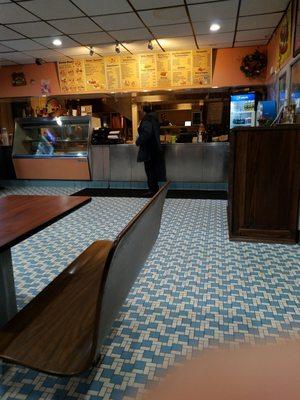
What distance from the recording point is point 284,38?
429cm

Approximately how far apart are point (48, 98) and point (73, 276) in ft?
21.4

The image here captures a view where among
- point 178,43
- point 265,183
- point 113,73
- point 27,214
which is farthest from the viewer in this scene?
point 113,73

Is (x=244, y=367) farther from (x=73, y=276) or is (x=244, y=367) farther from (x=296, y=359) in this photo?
(x=73, y=276)

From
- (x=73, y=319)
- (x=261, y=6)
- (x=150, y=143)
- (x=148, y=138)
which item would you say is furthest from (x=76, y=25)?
(x=73, y=319)

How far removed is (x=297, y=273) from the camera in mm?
2426

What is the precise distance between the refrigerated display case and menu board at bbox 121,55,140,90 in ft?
4.14

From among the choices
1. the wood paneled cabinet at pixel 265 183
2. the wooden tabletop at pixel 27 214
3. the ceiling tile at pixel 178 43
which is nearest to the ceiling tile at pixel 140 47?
the ceiling tile at pixel 178 43

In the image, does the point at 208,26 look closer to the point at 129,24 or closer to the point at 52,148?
the point at 129,24

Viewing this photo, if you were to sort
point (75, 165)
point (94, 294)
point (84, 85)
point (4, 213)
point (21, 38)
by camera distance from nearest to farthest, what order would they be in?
point (94, 294) < point (4, 213) < point (21, 38) < point (75, 165) < point (84, 85)

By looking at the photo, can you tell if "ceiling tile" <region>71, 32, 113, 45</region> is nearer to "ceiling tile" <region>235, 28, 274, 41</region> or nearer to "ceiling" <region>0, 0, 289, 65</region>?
"ceiling" <region>0, 0, 289, 65</region>

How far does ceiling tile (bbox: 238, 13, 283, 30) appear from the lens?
4.39 meters

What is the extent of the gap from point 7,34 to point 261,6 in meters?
4.00

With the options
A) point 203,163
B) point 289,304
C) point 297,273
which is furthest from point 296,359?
point 203,163

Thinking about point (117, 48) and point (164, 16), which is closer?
point (164, 16)
